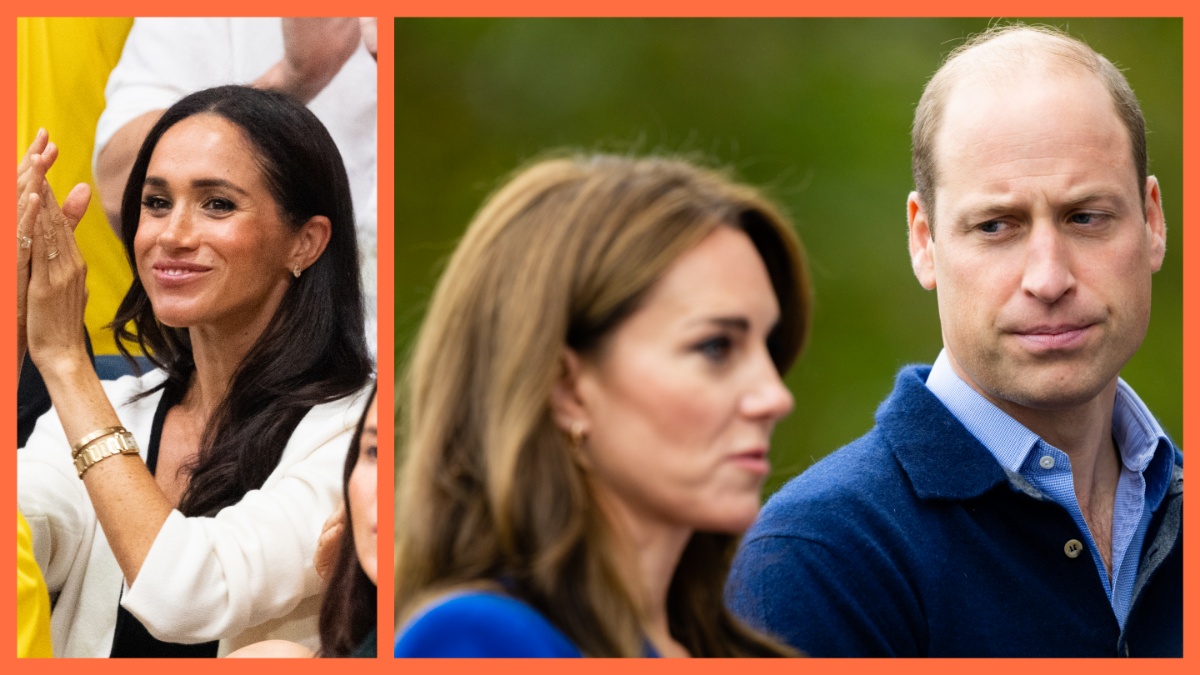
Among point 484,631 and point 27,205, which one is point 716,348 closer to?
point 484,631

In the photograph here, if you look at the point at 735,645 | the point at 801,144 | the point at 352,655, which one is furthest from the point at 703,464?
the point at 801,144

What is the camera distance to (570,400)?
2.01 metres

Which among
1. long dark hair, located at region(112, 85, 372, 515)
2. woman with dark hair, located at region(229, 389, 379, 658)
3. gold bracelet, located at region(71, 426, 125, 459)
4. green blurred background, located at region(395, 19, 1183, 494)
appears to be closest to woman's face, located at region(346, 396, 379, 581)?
woman with dark hair, located at region(229, 389, 379, 658)

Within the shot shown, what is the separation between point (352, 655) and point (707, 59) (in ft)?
5.11

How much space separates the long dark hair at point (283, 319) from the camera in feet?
9.17

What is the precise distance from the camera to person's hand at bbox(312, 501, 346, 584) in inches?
109

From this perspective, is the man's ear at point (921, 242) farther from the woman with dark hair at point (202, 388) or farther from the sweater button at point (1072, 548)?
the woman with dark hair at point (202, 388)

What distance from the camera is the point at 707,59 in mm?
3084

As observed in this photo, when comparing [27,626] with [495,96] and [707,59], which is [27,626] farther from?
[707,59]

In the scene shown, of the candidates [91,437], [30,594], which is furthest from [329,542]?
[30,594]

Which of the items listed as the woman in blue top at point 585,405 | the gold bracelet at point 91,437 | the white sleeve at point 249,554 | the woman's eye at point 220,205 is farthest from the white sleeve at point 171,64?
the woman in blue top at point 585,405

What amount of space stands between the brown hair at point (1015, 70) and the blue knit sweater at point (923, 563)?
48 cm

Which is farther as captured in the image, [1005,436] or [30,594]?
[30,594]

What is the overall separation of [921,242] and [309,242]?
4.20 feet
